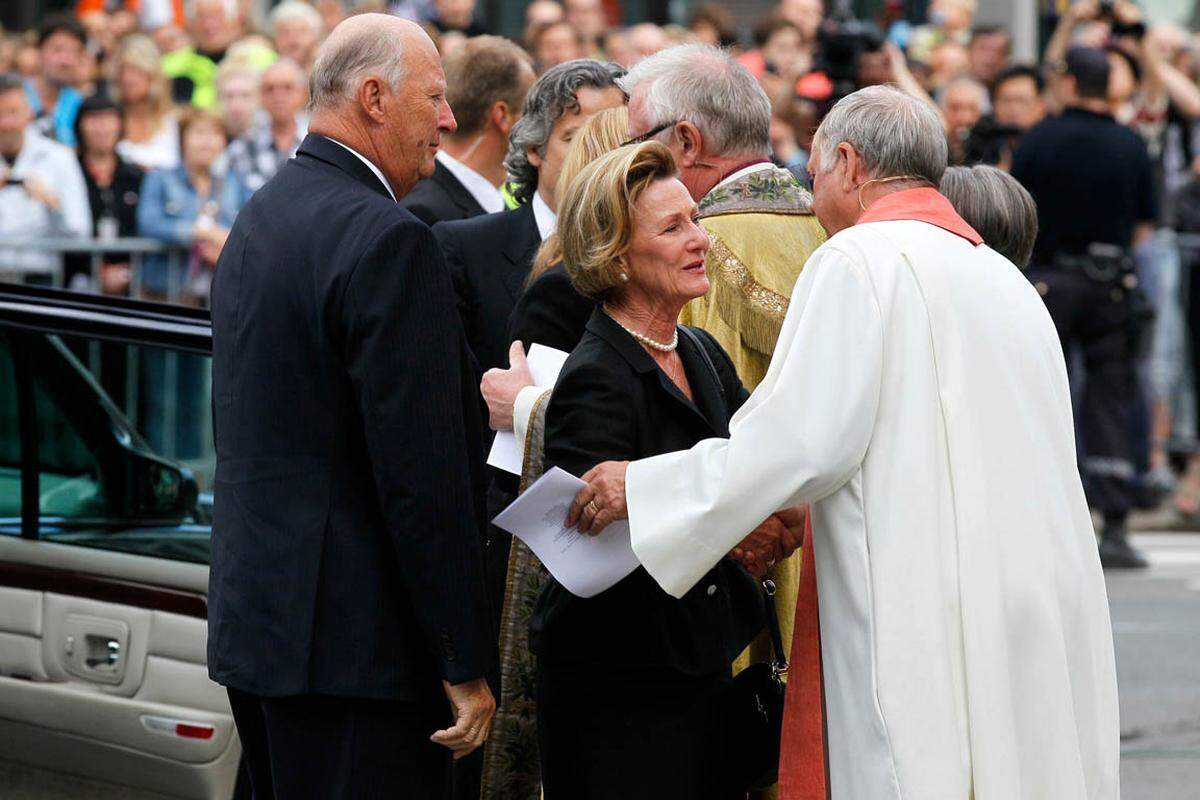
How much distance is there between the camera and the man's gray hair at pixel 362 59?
3799 millimetres

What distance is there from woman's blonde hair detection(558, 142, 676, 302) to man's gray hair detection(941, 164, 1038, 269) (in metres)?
0.96

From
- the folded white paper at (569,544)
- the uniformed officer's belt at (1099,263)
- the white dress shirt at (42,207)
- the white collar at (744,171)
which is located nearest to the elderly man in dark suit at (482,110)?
the white collar at (744,171)

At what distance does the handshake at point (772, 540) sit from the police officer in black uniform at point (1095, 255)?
6.56 metres

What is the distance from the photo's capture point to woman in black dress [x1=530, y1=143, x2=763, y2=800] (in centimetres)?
379

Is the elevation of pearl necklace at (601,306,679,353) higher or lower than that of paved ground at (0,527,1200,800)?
higher

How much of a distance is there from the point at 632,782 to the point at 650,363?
2.53ft

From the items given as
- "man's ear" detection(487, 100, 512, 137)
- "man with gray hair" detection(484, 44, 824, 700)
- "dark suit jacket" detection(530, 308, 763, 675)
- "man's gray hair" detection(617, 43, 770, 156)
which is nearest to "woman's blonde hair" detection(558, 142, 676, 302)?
"dark suit jacket" detection(530, 308, 763, 675)

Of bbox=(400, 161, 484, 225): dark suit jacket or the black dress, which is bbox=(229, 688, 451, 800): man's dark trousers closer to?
the black dress

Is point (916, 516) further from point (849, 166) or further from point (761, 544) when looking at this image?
point (849, 166)

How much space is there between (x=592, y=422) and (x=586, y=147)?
1.08m

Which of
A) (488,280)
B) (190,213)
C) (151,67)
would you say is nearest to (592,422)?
(488,280)

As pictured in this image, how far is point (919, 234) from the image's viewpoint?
12.0ft

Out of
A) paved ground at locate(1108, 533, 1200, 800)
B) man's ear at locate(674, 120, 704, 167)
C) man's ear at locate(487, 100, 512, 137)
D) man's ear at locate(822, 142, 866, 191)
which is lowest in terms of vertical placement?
paved ground at locate(1108, 533, 1200, 800)

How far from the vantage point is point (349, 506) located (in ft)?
11.9
